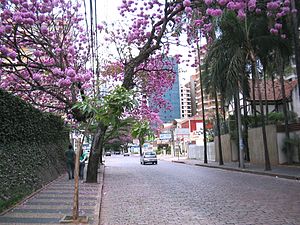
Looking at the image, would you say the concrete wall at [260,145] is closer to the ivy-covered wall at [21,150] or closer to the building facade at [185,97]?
the ivy-covered wall at [21,150]

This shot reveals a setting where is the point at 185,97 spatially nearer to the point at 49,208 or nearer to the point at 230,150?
the point at 230,150

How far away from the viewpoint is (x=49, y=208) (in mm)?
10094

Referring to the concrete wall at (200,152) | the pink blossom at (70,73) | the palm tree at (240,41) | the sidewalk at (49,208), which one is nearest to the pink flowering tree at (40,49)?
the pink blossom at (70,73)

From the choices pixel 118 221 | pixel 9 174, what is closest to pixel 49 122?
pixel 9 174

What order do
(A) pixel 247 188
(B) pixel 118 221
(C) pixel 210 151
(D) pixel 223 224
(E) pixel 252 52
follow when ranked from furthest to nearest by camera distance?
(C) pixel 210 151
(E) pixel 252 52
(A) pixel 247 188
(B) pixel 118 221
(D) pixel 223 224

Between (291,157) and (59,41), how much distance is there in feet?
52.4

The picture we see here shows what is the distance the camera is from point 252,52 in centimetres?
2180

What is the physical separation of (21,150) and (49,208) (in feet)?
10.7

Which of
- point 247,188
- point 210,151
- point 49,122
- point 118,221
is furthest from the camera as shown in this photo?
point 210,151

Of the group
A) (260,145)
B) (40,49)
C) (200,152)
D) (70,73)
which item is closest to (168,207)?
(70,73)

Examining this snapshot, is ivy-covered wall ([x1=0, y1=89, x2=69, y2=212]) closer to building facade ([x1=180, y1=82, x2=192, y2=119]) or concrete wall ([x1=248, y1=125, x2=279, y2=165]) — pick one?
concrete wall ([x1=248, y1=125, x2=279, y2=165])

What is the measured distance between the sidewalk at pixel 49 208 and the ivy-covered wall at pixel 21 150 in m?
0.40

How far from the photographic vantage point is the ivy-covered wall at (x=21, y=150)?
10.7m

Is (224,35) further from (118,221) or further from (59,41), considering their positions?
(118,221)
